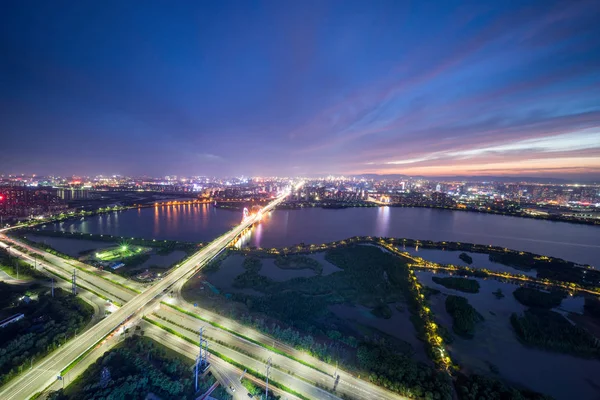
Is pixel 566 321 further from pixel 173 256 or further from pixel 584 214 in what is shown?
pixel 584 214

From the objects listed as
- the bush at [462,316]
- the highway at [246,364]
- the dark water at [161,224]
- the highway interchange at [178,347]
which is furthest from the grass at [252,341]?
the dark water at [161,224]

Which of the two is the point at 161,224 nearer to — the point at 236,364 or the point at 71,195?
the point at 236,364

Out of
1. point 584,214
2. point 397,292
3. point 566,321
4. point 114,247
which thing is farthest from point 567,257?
point 114,247

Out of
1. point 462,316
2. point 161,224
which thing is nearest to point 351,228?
point 462,316

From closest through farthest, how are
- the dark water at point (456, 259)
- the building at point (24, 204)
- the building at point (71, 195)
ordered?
the dark water at point (456, 259) → the building at point (24, 204) → the building at point (71, 195)

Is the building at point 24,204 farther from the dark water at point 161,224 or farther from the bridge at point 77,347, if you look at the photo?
the bridge at point 77,347

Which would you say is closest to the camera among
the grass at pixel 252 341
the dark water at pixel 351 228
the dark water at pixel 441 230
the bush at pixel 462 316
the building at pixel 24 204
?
the grass at pixel 252 341

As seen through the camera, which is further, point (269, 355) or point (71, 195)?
point (71, 195)
